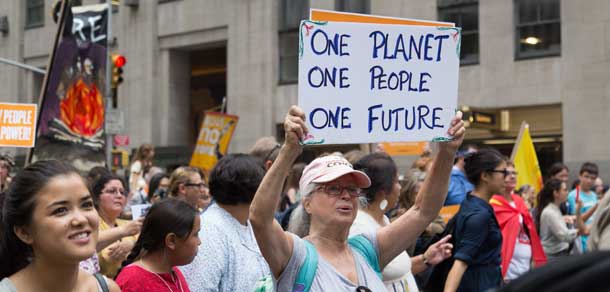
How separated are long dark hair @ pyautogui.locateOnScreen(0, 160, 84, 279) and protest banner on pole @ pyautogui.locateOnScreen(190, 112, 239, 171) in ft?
44.2

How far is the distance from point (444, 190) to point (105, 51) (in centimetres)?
951

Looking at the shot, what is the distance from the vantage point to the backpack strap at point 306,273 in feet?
11.1

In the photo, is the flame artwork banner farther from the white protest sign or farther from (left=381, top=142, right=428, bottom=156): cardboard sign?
the white protest sign

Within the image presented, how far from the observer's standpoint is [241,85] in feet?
93.1

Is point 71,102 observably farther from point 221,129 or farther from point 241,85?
point 241,85

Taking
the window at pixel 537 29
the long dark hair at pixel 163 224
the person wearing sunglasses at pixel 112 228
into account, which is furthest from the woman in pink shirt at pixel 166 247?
the window at pixel 537 29

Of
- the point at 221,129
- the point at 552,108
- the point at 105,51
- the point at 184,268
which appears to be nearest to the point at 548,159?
the point at 552,108

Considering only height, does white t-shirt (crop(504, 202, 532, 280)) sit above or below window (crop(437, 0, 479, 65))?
below

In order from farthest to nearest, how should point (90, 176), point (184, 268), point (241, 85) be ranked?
point (241, 85)
point (90, 176)
point (184, 268)

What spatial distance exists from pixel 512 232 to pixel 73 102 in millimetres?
6832

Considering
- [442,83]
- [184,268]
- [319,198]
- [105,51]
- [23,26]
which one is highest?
[23,26]

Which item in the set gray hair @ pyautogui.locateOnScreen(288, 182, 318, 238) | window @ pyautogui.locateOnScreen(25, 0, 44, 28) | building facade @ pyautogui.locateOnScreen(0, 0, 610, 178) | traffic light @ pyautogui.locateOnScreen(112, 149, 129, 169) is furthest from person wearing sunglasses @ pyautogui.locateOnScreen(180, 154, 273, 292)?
window @ pyautogui.locateOnScreen(25, 0, 44, 28)

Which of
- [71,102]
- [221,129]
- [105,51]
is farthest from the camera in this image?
[221,129]

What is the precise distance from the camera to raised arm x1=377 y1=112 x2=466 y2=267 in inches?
153
